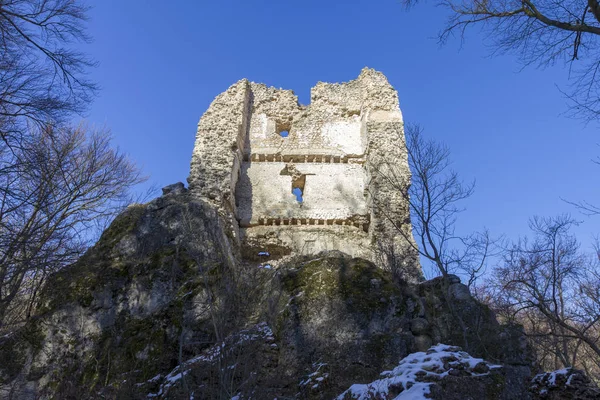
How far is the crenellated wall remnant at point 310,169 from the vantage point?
11.1m

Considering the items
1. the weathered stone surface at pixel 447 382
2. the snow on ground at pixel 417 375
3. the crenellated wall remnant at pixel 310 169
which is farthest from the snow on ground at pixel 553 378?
the crenellated wall remnant at pixel 310 169

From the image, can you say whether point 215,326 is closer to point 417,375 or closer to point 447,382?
point 417,375

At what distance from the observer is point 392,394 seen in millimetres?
3576

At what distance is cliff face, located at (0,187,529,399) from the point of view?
4.74m

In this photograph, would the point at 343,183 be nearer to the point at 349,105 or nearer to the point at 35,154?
the point at 349,105

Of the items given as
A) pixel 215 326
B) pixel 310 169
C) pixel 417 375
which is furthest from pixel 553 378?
pixel 310 169

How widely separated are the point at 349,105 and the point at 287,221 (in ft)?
15.4

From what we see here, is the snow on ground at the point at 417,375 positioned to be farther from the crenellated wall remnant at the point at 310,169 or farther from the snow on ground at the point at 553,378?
the crenellated wall remnant at the point at 310,169

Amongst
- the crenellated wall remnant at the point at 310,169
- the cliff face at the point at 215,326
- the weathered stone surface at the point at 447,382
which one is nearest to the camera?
the weathered stone surface at the point at 447,382

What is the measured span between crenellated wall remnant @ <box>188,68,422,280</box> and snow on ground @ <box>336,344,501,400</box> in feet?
18.9

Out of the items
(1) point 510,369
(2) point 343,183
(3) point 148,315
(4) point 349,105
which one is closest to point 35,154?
(3) point 148,315

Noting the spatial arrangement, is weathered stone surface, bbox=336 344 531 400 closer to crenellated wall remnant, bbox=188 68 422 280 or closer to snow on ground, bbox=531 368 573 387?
snow on ground, bbox=531 368 573 387

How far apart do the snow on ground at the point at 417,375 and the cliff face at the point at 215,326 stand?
177 mm

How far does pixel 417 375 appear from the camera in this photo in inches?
143
